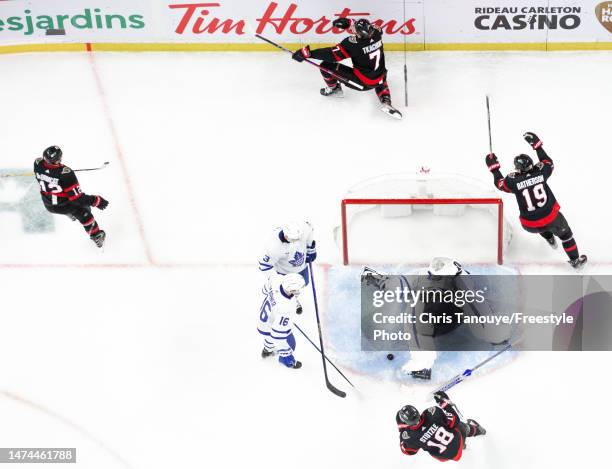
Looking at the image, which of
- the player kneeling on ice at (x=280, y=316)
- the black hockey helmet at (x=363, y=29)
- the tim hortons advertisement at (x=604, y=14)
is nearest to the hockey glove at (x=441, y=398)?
the player kneeling on ice at (x=280, y=316)

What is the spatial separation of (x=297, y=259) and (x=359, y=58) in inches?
84.4

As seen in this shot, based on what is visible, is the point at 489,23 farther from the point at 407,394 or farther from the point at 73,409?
the point at 73,409

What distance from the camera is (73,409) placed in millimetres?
6551

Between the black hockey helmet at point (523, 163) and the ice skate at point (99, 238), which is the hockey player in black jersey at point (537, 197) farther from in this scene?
the ice skate at point (99, 238)

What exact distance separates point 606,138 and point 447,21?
1.49m

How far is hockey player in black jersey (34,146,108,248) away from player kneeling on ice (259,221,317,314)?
1.49 meters

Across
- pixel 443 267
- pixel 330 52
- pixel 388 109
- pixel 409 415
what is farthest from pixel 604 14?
pixel 409 415

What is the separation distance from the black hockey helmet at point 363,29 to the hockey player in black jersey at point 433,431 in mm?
3011

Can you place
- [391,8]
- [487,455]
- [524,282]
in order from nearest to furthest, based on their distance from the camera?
[487,455], [524,282], [391,8]

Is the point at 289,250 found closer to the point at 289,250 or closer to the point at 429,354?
the point at 289,250

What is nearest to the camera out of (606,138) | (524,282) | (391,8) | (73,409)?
(73,409)

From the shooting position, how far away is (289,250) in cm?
635

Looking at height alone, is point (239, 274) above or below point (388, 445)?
above

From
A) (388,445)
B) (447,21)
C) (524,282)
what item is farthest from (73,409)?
(447,21)
